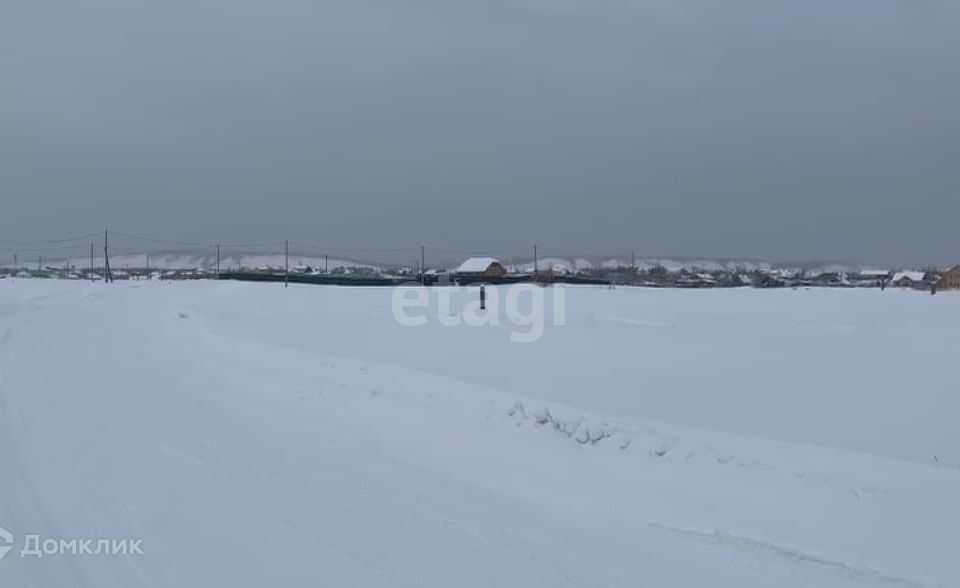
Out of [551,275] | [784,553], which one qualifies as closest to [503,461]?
[784,553]

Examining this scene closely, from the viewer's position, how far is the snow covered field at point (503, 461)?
20.4 ft

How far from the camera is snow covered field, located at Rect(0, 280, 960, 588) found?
622 cm

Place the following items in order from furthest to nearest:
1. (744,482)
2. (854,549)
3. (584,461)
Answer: (584,461), (744,482), (854,549)

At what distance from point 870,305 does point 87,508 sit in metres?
26.7

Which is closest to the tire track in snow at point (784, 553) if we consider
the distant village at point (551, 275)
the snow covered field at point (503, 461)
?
the snow covered field at point (503, 461)

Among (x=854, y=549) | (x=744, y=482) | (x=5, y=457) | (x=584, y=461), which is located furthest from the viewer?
(x=584, y=461)

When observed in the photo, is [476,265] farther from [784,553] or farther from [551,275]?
[784,553]

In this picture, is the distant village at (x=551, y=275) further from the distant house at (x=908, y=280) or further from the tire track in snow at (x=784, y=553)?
the tire track in snow at (x=784, y=553)

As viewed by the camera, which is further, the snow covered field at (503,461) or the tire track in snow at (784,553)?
the snow covered field at (503,461)

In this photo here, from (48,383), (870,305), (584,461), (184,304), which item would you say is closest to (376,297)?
(184,304)

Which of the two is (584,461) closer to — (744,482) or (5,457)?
(744,482)

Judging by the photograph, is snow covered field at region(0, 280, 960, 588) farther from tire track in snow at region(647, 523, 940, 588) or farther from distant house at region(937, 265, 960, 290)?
distant house at region(937, 265, 960, 290)

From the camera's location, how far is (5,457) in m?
8.98

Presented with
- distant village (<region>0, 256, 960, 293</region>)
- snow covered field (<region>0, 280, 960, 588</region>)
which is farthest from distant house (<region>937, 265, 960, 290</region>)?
snow covered field (<region>0, 280, 960, 588</region>)
